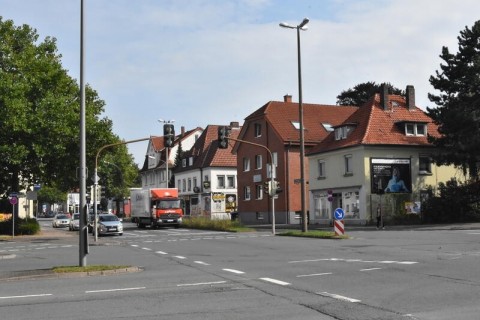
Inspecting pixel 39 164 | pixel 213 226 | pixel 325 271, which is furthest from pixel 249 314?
pixel 213 226

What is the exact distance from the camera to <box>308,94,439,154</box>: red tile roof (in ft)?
154

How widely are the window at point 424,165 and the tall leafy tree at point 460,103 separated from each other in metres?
2.80

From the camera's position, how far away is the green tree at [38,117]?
3600 centimetres

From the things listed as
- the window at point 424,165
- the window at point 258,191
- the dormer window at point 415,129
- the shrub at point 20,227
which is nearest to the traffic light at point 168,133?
the shrub at point 20,227

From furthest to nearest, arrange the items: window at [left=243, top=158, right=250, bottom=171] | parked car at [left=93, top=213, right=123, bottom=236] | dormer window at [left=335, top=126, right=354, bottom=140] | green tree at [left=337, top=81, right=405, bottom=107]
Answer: green tree at [left=337, top=81, right=405, bottom=107] < window at [left=243, top=158, right=250, bottom=171] < dormer window at [left=335, top=126, right=354, bottom=140] < parked car at [left=93, top=213, right=123, bottom=236]

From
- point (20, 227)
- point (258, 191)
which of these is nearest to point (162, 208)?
point (20, 227)

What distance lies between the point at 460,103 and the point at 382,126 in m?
6.77

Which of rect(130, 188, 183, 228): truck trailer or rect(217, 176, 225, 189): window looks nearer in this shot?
rect(130, 188, 183, 228): truck trailer

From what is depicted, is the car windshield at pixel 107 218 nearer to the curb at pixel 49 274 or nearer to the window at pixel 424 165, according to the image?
the window at pixel 424 165

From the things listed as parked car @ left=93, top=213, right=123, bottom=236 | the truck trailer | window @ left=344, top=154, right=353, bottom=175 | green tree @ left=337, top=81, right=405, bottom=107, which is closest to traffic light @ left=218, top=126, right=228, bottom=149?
parked car @ left=93, top=213, right=123, bottom=236

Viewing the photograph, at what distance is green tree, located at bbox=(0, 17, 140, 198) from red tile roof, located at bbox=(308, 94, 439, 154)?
733 inches

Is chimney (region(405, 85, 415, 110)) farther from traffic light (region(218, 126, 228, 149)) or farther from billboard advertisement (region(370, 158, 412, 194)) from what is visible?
traffic light (region(218, 126, 228, 149))

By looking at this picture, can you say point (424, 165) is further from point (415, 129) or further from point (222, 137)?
point (222, 137)

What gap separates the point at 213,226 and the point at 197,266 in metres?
29.0
